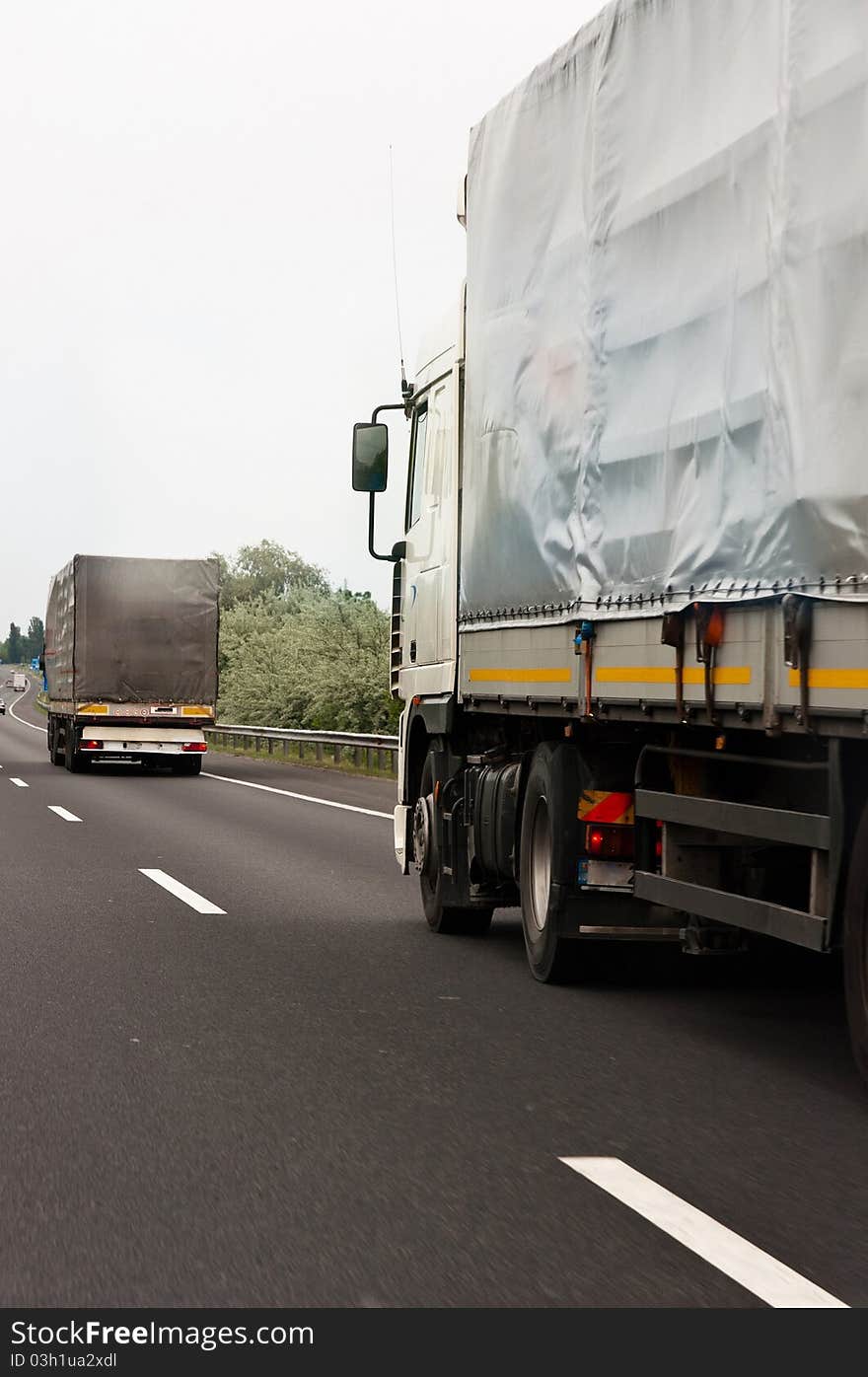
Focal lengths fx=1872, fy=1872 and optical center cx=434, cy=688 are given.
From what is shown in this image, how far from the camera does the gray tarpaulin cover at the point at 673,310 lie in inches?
227

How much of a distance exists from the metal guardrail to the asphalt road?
17.4 meters

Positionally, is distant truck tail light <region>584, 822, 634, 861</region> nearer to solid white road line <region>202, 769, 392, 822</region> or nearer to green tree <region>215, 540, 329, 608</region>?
solid white road line <region>202, 769, 392, 822</region>

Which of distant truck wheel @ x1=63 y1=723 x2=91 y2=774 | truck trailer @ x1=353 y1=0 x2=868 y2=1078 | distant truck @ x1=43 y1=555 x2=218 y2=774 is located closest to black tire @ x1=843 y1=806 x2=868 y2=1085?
truck trailer @ x1=353 y1=0 x2=868 y2=1078

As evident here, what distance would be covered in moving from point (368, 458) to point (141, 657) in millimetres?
19594

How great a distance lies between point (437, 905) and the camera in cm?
1054

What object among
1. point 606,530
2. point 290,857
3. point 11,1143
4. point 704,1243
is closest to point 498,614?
point 606,530

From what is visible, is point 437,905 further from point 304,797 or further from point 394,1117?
point 304,797

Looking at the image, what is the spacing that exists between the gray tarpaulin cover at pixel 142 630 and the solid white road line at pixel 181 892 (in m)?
16.6

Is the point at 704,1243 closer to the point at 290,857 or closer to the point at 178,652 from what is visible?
the point at 290,857

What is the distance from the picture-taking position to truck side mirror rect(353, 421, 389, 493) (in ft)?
36.9

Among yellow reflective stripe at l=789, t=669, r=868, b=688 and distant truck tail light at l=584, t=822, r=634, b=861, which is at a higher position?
yellow reflective stripe at l=789, t=669, r=868, b=688

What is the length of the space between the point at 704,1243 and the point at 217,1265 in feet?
3.74

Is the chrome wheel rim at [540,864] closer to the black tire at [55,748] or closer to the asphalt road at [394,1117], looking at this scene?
the asphalt road at [394,1117]

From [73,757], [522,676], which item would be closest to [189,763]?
[73,757]
